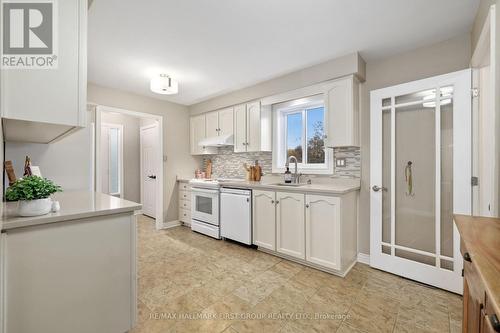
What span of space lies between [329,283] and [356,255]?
687mm

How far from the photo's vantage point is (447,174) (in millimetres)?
2068

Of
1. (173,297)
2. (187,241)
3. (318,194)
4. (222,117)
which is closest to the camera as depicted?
(173,297)

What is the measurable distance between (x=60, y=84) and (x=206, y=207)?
2.75 m

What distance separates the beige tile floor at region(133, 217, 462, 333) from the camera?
1611mm

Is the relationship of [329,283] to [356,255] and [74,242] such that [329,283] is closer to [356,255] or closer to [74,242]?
[356,255]

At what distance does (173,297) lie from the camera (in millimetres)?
1943

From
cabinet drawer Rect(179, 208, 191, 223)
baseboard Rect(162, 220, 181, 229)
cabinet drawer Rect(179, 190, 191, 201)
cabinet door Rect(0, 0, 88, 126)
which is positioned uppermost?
cabinet door Rect(0, 0, 88, 126)

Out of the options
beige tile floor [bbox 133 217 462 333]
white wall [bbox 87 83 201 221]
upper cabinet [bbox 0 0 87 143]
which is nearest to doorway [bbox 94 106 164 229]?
white wall [bbox 87 83 201 221]

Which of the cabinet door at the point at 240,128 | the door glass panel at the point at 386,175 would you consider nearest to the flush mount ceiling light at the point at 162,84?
the cabinet door at the point at 240,128

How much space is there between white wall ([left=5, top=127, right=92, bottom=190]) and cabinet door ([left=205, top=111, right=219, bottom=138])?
204 centimetres

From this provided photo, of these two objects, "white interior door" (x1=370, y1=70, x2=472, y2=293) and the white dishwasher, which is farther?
the white dishwasher

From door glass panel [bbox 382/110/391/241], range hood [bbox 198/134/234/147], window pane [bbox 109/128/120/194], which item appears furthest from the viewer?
window pane [bbox 109/128/120/194]

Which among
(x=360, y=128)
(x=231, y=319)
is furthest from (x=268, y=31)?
(x=231, y=319)

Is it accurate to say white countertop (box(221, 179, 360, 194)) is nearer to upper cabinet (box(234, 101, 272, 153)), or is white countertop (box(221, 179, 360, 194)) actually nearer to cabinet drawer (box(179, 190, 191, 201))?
upper cabinet (box(234, 101, 272, 153))
